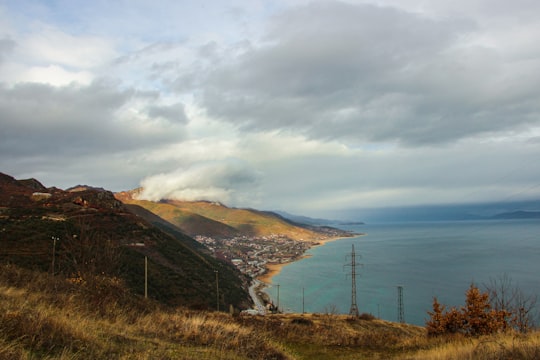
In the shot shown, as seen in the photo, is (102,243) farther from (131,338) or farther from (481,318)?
(481,318)

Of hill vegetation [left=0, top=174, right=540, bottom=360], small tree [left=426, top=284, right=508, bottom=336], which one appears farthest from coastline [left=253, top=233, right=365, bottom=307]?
small tree [left=426, top=284, right=508, bottom=336]

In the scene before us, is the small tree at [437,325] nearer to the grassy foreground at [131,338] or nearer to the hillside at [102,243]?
the grassy foreground at [131,338]

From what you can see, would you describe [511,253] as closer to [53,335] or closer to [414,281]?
[414,281]

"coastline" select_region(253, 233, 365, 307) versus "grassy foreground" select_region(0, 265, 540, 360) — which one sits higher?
"grassy foreground" select_region(0, 265, 540, 360)

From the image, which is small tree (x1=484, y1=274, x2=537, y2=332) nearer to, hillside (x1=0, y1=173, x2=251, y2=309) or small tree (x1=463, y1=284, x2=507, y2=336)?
small tree (x1=463, y1=284, x2=507, y2=336)

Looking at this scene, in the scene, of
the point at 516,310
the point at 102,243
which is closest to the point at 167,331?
the point at 516,310

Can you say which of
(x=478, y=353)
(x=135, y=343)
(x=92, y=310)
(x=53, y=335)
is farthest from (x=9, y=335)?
(x=478, y=353)

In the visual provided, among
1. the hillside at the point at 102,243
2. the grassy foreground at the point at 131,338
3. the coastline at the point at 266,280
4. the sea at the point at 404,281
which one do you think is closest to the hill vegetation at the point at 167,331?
the grassy foreground at the point at 131,338
